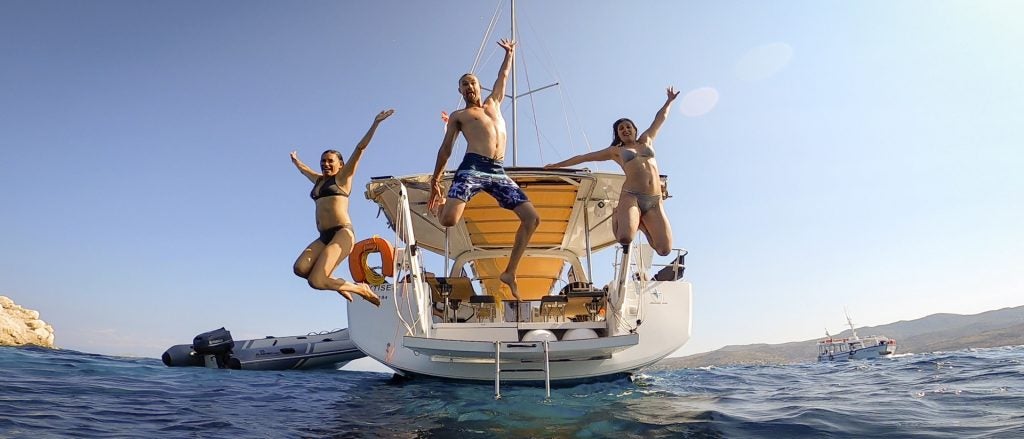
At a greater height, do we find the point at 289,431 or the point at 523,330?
the point at 523,330

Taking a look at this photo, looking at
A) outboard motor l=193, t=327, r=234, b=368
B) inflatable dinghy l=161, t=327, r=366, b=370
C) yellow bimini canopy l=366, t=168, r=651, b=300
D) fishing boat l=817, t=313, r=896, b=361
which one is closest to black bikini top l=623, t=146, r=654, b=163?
yellow bimini canopy l=366, t=168, r=651, b=300

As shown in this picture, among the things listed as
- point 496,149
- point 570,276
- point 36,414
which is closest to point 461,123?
point 496,149

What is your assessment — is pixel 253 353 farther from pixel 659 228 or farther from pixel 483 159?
pixel 659 228

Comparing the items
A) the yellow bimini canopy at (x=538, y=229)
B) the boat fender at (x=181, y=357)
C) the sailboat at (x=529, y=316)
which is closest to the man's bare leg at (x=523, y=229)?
the sailboat at (x=529, y=316)

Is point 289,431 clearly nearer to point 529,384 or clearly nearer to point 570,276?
point 529,384

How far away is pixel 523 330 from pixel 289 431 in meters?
3.39

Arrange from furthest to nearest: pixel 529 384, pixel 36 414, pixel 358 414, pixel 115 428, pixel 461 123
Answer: pixel 529 384
pixel 461 123
pixel 358 414
pixel 36 414
pixel 115 428

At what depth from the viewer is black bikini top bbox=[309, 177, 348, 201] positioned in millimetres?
4727

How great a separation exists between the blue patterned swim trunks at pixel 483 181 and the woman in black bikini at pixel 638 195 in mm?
1082

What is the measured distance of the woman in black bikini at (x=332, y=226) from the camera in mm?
4418

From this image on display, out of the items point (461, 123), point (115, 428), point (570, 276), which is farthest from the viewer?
point (570, 276)

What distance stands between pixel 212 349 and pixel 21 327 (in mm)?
24899

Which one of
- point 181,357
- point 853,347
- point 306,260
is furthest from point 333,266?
point 853,347

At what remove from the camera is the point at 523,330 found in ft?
21.9
